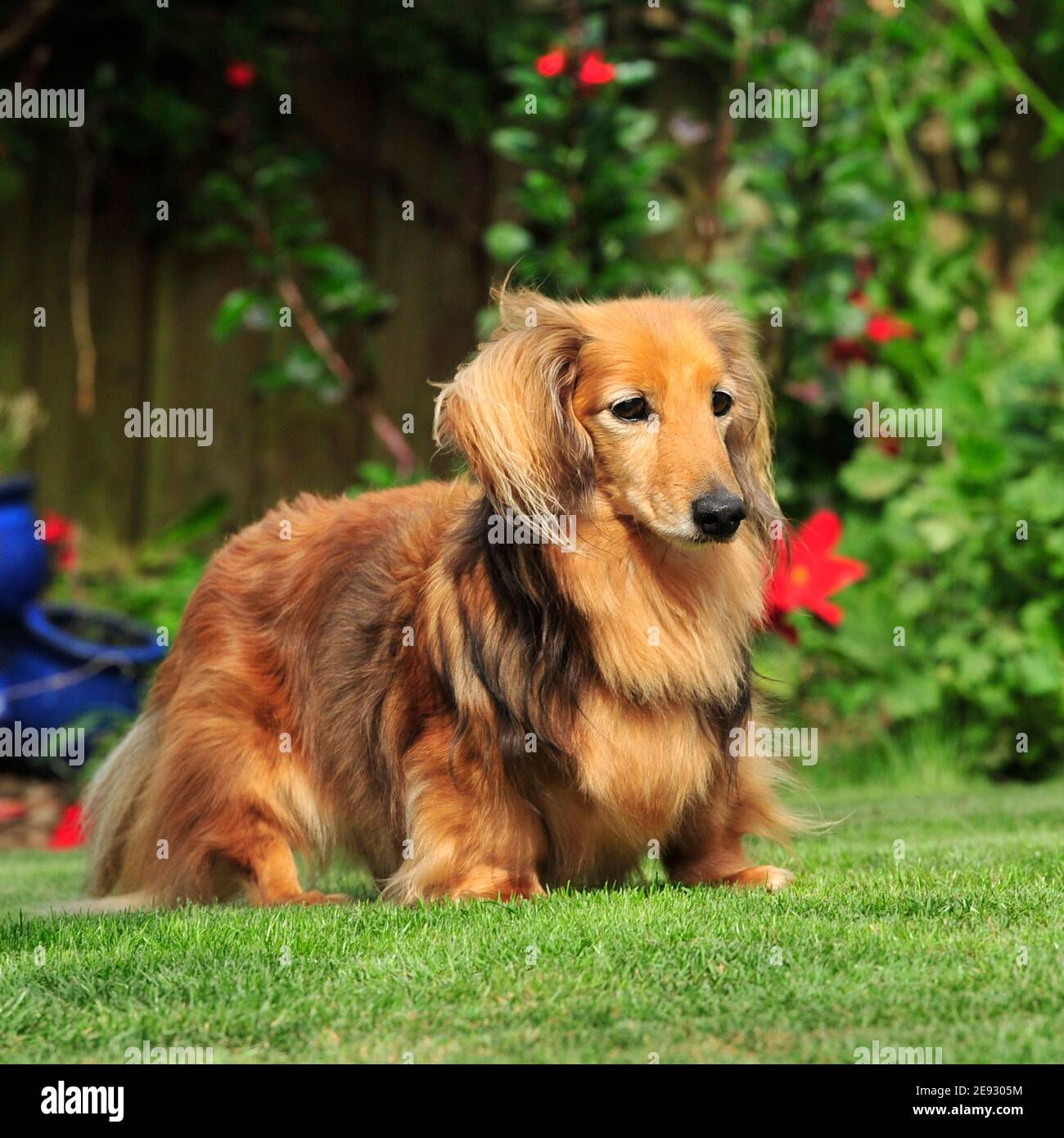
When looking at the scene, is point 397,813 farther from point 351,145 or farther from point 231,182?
point 351,145

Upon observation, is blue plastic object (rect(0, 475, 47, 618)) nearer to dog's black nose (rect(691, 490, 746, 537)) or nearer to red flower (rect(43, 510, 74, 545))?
red flower (rect(43, 510, 74, 545))

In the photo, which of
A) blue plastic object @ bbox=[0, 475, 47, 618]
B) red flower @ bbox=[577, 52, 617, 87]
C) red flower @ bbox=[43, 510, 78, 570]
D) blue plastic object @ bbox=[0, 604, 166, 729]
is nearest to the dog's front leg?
red flower @ bbox=[577, 52, 617, 87]

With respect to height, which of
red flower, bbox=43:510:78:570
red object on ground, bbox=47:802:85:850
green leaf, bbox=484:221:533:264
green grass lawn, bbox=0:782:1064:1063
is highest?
green leaf, bbox=484:221:533:264

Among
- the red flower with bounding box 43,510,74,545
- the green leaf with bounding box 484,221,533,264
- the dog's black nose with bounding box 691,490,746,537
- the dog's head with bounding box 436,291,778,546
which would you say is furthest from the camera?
A: the red flower with bounding box 43,510,74,545

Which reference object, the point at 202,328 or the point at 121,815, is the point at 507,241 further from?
the point at 121,815

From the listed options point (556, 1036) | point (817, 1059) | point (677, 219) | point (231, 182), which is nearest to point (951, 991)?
point (817, 1059)

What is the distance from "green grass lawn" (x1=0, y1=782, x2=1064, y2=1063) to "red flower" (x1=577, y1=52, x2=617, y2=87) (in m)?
3.78

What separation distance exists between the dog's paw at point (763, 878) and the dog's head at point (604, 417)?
0.78m

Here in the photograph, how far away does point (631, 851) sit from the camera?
11.9 ft

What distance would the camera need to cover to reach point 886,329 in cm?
680

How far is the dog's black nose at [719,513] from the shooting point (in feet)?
10.7

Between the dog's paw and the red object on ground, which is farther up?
the dog's paw

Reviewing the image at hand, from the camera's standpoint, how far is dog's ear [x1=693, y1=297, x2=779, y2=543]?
12.3 feet

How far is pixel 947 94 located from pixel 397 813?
4902 millimetres
